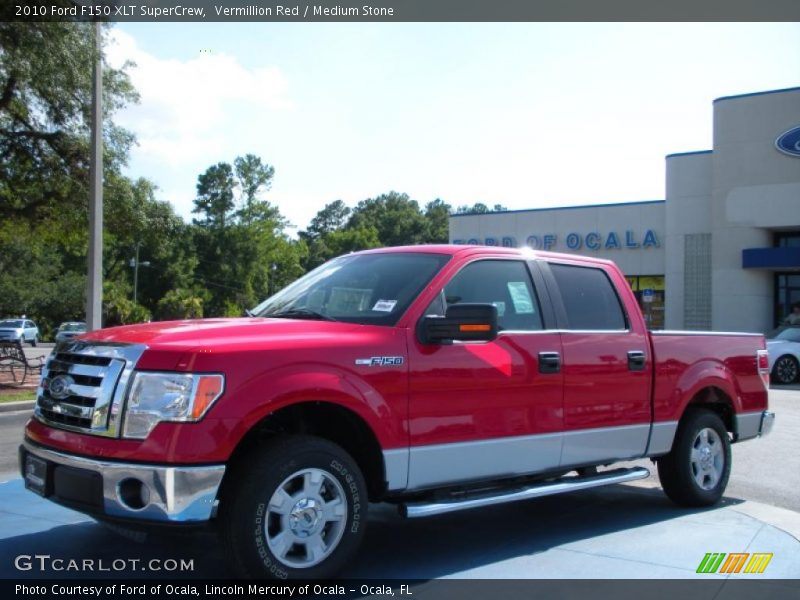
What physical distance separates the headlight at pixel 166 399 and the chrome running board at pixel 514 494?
140cm

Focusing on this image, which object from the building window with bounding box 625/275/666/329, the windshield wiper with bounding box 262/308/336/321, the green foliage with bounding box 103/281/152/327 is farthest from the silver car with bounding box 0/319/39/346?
the windshield wiper with bounding box 262/308/336/321

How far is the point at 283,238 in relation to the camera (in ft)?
266

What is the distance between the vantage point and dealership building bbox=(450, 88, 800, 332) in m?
29.5

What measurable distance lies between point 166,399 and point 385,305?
160 centimetres

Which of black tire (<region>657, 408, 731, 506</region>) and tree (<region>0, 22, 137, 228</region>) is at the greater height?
tree (<region>0, 22, 137, 228</region>)

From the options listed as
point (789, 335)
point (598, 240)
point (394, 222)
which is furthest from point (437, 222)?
point (789, 335)

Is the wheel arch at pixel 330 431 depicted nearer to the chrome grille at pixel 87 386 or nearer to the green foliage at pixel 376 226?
the chrome grille at pixel 87 386

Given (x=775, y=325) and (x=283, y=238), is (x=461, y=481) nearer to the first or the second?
(x=775, y=325)

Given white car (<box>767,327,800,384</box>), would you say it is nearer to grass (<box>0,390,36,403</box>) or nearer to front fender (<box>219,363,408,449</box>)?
grass (<box>0,390,36,403</box>)

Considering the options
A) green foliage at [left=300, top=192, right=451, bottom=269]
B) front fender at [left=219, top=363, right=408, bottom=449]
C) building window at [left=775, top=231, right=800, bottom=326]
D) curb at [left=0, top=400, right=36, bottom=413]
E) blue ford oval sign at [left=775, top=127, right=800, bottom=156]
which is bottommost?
curb at [left=0, top=400, right=36, bottom=413]

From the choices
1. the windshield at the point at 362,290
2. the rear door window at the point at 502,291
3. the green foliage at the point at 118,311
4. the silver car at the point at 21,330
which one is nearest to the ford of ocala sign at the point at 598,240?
the silver car at the point at 21,330

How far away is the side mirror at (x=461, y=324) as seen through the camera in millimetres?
4848

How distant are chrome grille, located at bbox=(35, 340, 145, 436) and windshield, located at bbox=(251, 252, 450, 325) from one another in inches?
52.2

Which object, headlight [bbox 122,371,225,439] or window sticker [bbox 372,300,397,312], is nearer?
headlight [bbox 122,371,225,439]
